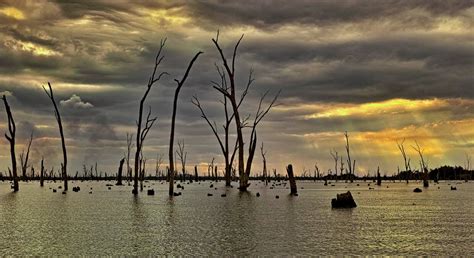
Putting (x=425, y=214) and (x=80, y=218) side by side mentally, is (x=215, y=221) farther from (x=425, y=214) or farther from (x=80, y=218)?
(x=425, y=214)

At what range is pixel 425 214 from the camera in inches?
993

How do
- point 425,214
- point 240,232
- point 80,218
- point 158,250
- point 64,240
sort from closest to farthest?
1. point 158,250
2. point 64,240
3. point 240,232
4. point 80,218
5. point 425,214

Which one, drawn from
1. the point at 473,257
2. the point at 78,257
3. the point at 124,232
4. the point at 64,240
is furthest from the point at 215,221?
the point at 473,257

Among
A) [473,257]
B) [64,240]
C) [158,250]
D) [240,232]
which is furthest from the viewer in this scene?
[240,232]

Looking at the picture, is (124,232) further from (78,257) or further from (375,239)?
(375,239)

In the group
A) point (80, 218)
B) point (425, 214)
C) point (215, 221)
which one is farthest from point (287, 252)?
point (425, 214)

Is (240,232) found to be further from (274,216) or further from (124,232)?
Result: (274,216)

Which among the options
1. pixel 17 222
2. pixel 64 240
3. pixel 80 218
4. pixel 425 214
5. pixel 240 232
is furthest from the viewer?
pixel 425 214

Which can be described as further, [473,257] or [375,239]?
[375,239]

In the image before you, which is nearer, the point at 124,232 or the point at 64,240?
the point at 64,240

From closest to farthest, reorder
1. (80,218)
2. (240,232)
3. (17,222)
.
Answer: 1. (240,232)
2. (17,222)
3. (80,218)

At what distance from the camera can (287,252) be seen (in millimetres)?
13625

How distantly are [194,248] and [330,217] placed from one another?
31.5ft


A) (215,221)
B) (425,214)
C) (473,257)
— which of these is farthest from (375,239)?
(425,214)
